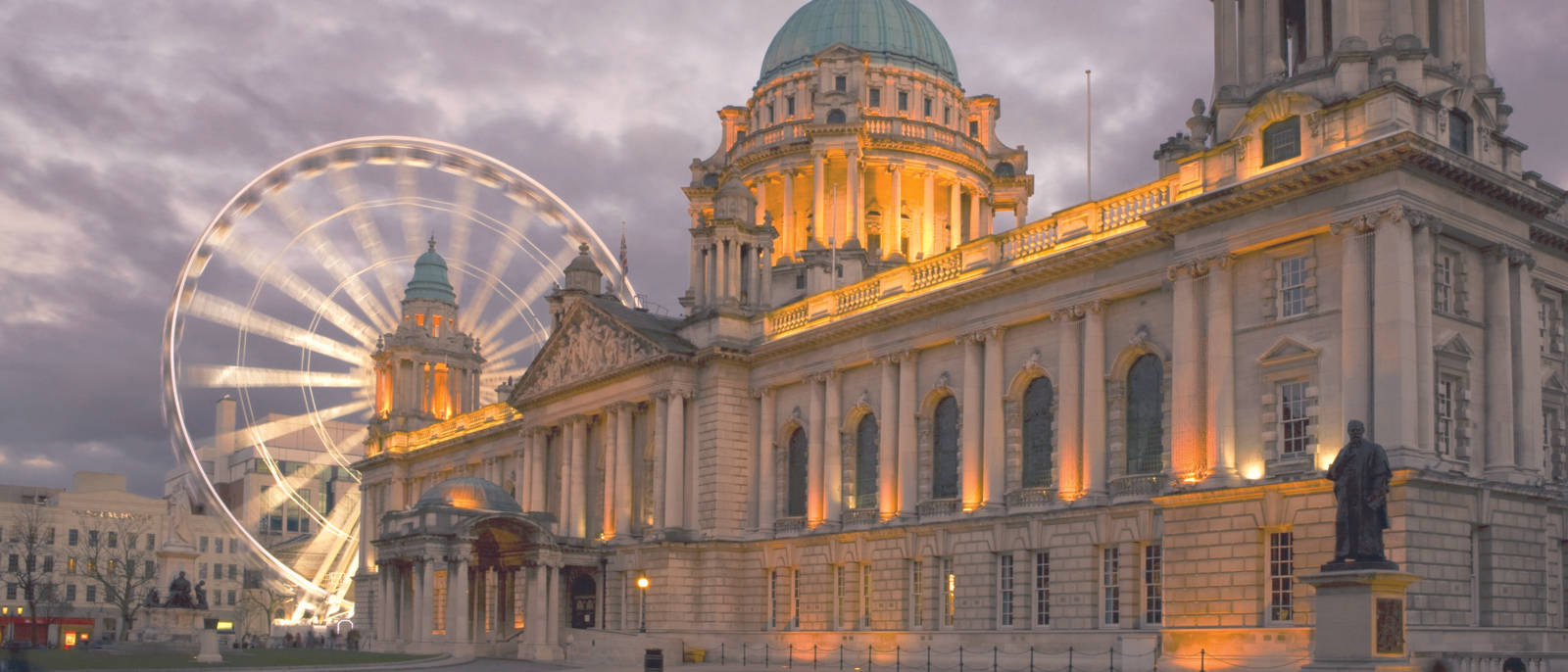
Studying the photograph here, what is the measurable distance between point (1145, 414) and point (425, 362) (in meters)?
65.5

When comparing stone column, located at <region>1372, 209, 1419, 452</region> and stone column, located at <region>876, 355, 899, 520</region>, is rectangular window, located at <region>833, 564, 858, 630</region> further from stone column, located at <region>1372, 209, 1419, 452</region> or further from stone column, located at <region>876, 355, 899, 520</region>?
stone column, located at <region>1372, 209, 1419, 452</region>

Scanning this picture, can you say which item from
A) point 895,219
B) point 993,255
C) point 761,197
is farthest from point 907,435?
point 761,197

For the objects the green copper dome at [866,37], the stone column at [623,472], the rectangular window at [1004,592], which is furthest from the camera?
the green copper dome at [866,37]

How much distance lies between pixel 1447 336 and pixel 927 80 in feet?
169

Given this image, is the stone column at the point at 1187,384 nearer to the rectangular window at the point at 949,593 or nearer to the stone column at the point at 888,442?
the rectangular window at the point at 949,593

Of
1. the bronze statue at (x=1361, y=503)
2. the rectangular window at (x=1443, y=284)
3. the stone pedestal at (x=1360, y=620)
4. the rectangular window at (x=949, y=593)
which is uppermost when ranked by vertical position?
the rectangular window at (x=1443, y=284)

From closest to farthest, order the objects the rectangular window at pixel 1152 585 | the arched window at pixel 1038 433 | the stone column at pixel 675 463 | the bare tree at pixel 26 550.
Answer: the rectangular window at pixel 1152 585 → the arched window at pixel 1038 433 → the stone column at pixel 675 463 → the bare tree at pixel 26 550

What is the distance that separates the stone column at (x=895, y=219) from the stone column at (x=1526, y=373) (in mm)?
42556

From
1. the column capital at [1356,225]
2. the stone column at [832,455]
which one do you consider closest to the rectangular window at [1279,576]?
the column capital at [1356,225]

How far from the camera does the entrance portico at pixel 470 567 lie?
67812 millimetres

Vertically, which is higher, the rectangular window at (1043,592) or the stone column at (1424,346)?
the stone column at (1424,346)

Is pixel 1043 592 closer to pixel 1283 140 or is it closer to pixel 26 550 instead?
pixel 1283 140

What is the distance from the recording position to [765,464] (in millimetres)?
64875

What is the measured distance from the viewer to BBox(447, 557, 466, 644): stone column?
222 ft
